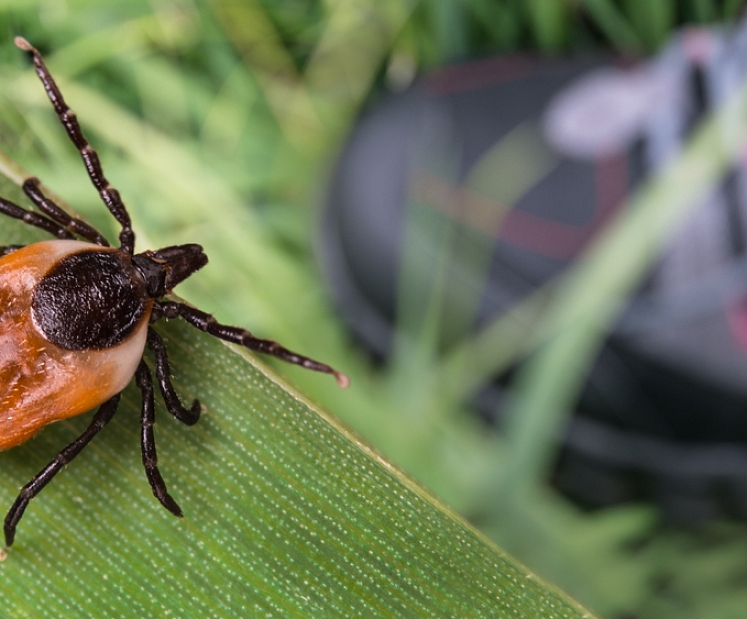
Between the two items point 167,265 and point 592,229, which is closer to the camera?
point 167,265

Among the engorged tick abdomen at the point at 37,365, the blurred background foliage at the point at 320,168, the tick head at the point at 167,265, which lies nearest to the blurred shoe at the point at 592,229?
the blurred background foliage at the point at 320,168

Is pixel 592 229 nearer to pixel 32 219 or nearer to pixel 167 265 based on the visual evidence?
pixel 167 265

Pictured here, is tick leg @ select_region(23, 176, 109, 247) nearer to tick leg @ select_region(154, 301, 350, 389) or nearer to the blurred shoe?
tick leg @ select_region(154, 301, 350, 389)

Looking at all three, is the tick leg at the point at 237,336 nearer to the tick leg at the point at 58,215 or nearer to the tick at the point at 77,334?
the tick at the point at 77,334

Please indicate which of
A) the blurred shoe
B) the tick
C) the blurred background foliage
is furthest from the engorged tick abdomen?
the blurred shoe

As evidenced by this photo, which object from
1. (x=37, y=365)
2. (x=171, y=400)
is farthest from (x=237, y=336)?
(x=37, y=365)

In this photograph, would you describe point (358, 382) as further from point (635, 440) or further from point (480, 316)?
point (635, 440)
